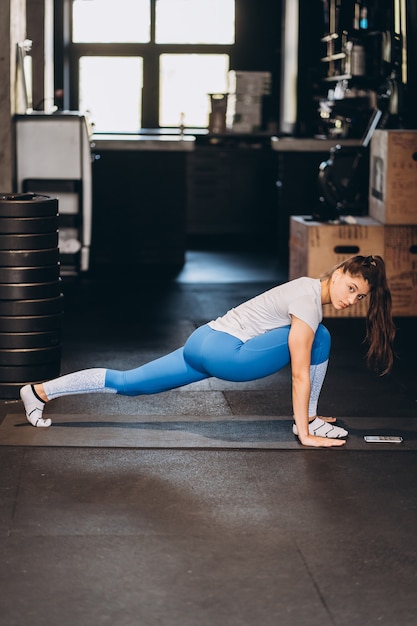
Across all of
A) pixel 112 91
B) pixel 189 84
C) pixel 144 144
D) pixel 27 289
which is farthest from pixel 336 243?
pixel 112 91

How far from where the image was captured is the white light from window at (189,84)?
13.7 m

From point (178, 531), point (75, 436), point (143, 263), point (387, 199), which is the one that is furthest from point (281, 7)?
point (178, 531)

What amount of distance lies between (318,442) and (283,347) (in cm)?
41

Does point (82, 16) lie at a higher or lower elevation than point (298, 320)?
higher

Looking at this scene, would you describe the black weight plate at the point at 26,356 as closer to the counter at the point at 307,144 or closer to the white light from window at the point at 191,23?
the counter at the point at 307,144

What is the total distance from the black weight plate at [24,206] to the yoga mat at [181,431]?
0.97m

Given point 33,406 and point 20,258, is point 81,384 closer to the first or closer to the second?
point 33,406

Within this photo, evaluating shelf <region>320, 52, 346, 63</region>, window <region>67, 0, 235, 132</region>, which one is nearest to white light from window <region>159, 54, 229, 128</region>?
window <region>67, 0, 235, 132</region>

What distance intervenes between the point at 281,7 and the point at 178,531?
1072 cm

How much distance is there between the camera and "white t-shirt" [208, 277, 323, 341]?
435cm

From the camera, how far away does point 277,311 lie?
4.46 metres

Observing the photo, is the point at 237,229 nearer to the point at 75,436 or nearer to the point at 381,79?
the point at 381,79

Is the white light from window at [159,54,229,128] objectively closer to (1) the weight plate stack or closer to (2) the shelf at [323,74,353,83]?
(2) the shelf at [323,74,353,83]

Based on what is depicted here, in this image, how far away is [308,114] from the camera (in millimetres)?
12219
